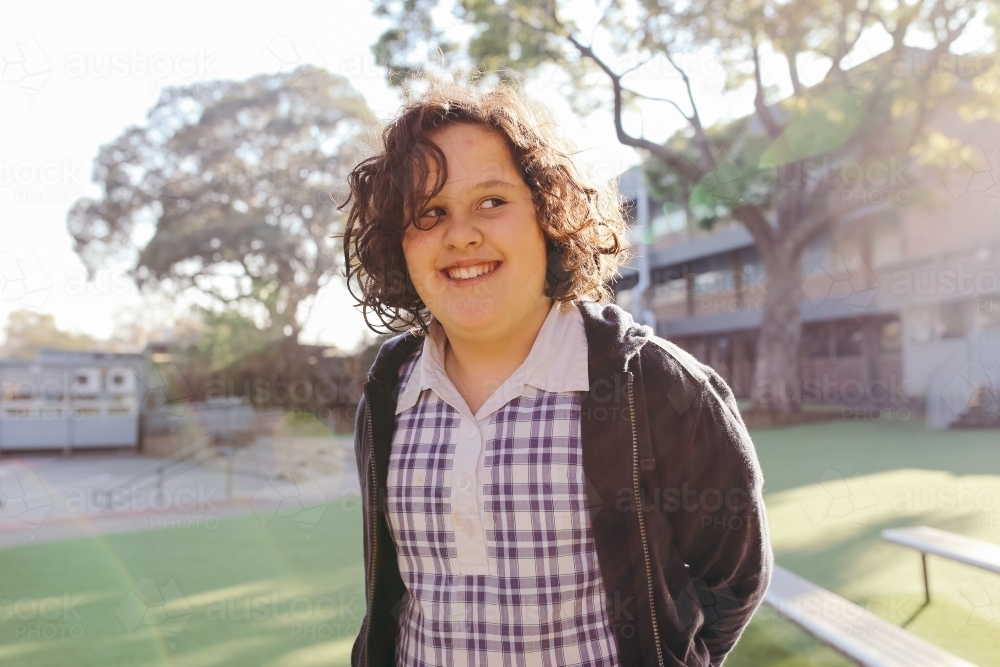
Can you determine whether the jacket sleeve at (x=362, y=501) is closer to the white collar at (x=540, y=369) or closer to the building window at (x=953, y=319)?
the white collar at (x=540, y=369)

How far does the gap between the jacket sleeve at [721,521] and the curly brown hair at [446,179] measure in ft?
1.16

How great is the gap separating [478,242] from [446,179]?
0.13m

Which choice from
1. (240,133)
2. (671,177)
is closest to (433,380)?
(671,177)

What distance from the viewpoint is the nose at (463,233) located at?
4.08ft

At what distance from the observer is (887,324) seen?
45.1 feet

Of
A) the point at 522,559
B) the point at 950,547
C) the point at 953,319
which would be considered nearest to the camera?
the point at 522,559

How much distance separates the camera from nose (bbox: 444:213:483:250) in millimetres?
1243

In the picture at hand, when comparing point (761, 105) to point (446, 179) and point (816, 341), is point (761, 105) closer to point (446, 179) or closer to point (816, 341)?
point (816, 341)

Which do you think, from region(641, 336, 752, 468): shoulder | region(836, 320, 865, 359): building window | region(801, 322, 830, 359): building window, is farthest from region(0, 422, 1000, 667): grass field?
region(801, 322, 830, 359): building window

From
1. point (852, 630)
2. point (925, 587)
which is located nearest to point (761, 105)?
point (925, 587)

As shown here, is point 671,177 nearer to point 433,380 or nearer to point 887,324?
point 887,324

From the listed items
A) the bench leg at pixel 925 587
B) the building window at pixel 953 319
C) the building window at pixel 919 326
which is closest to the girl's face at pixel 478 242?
the bench leg at pixel 925 587

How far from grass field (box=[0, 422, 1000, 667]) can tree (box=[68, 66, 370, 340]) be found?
1097 cm

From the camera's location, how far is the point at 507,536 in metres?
1.18
